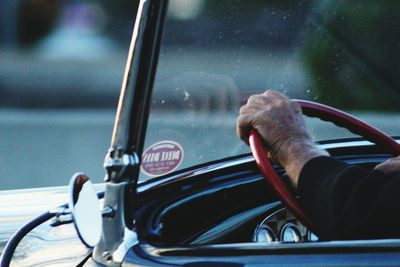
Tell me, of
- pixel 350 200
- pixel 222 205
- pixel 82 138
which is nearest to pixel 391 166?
pixel 350 200

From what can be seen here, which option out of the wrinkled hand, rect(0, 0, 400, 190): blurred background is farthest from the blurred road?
the wrinkled hand

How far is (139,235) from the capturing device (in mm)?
1939

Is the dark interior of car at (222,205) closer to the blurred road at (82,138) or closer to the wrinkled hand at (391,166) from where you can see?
the blurred road at (82,138)

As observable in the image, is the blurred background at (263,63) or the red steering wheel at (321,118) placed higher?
the blurred background at (263,63)

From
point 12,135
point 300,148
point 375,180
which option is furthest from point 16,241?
point 12,135

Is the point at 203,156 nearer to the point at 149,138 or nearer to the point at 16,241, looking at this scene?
the point at 149,138

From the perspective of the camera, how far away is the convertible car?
184 cm

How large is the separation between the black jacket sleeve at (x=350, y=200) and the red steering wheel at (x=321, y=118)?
0.10 ft

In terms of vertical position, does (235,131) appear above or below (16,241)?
above

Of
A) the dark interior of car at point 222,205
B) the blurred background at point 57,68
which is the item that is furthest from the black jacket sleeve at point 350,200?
the blurred background at point 57,68

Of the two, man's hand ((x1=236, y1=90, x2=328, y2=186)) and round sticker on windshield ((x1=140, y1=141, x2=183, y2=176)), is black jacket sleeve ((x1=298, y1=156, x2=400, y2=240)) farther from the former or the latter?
round sticker on windshield ((x1=140, y1=141, x2=183, y2=176))

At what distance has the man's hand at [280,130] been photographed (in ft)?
6.69

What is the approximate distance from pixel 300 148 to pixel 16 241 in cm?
65

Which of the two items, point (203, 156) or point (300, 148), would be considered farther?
point (203, 156)
